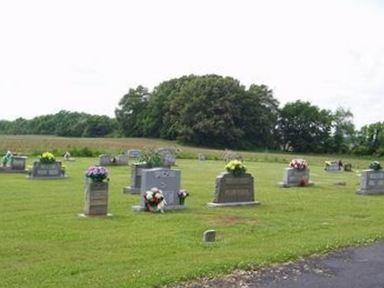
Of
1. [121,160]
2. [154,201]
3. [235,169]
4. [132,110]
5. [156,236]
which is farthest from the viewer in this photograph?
[132,110]

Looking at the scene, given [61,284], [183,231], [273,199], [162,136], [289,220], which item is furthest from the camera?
[162,136]

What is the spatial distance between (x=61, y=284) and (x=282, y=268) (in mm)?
3658

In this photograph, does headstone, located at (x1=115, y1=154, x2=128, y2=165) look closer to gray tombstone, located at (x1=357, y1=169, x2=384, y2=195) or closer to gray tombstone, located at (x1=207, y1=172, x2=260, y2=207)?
gray tombstone, located at (x1=357, y1=169, x2=384, y2=195)

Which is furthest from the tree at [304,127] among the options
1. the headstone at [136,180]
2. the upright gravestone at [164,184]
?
the upright gravestone at [164,184]

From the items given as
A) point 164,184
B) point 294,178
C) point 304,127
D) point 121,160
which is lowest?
point 164,184

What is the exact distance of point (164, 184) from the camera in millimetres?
18312

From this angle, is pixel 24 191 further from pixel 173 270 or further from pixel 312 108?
pixel 312 108

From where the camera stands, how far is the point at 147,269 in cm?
1005

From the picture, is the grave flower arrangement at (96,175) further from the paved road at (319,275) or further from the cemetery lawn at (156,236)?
the paved road at (319,275)

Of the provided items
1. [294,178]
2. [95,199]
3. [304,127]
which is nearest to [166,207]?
[95,199]

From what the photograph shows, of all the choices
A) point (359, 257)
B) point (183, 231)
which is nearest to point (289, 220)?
point (183, 231)

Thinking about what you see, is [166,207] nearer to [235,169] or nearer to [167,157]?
[235,169]

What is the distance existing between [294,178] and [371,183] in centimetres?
373

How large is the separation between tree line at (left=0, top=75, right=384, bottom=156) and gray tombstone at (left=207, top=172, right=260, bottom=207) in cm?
6892
